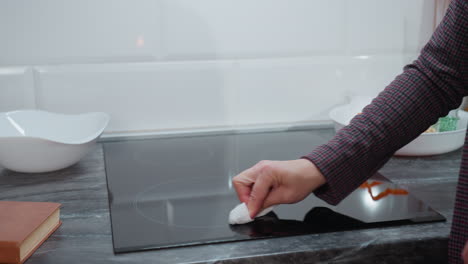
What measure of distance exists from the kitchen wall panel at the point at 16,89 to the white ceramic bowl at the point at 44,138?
10 cm

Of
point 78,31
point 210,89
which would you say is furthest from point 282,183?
point 78,31

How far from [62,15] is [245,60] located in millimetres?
466

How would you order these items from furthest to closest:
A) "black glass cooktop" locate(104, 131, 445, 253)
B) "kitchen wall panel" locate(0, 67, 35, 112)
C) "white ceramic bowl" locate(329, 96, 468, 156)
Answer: "kitchen wall panel" locate(0, 67, 35, 112) < "white ceramic bowl" locate(329, 96, 468, 156) < "black glass cooktop" locate(104, 131, 445, 253)

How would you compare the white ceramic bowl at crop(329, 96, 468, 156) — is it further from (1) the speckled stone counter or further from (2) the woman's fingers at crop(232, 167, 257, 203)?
(2) the woman's fingers at crop(232, 167, 257, 203)

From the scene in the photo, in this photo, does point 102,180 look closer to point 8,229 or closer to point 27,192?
point 27,192

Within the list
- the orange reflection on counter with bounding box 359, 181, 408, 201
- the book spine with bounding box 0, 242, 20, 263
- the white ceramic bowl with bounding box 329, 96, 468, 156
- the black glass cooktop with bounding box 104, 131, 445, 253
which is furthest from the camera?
the white ceramic bowl with bounding box 329, 96, 468, 156

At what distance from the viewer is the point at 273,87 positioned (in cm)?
128

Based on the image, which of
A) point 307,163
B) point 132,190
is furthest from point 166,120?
point 307,163

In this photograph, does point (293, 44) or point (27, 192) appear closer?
point (27, 192)

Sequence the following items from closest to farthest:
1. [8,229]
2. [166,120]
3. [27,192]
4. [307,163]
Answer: [8,229]
[307,163]
[27,192]
[166,120]

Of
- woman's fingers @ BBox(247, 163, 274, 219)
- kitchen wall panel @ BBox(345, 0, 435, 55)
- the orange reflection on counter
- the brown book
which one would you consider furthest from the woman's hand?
A: kitchen wall panel @ BBox(345, 0, 435, 55)

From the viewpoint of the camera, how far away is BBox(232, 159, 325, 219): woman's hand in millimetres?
739

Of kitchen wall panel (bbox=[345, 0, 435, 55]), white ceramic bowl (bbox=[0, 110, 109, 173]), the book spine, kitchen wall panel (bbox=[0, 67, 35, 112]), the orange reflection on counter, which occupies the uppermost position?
kitchen wall panel (bbox=[345, 0, 435, 55])

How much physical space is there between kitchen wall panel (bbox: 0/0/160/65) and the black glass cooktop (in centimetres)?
24
